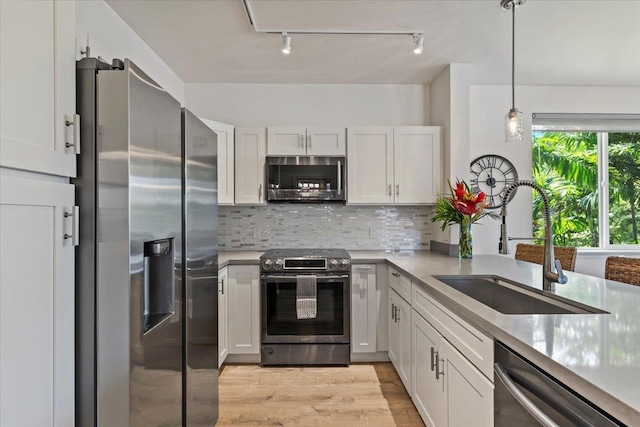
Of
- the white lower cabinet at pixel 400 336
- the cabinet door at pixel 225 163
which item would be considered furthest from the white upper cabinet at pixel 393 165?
the cabinet door at pixel 225 163

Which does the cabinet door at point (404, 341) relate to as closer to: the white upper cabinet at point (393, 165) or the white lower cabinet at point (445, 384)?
the white lower cabinet at point (445, 384)

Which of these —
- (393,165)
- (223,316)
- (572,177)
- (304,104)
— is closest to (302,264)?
(223,316)

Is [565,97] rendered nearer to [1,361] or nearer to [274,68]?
[274,68]

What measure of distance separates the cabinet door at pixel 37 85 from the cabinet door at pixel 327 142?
2.28m

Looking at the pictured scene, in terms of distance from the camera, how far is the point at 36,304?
2.91ft

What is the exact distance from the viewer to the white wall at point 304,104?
11.4 ft

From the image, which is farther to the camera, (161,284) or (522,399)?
(161,284)

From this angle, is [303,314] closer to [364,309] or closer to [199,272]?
[364,309]

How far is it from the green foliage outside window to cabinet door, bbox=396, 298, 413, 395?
209 centimetres

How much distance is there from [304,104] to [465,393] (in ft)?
9.37

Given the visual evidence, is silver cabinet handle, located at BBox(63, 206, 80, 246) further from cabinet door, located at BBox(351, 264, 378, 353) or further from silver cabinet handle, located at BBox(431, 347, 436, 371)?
cabinet door, located at BBox(351, 264, 378, 353)

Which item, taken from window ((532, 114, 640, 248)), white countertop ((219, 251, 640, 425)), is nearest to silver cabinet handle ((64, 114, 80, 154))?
white countertop ((219, 251, 640, 425))

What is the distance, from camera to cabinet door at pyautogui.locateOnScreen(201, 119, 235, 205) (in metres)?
3.12

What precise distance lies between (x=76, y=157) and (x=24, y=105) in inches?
9.3
